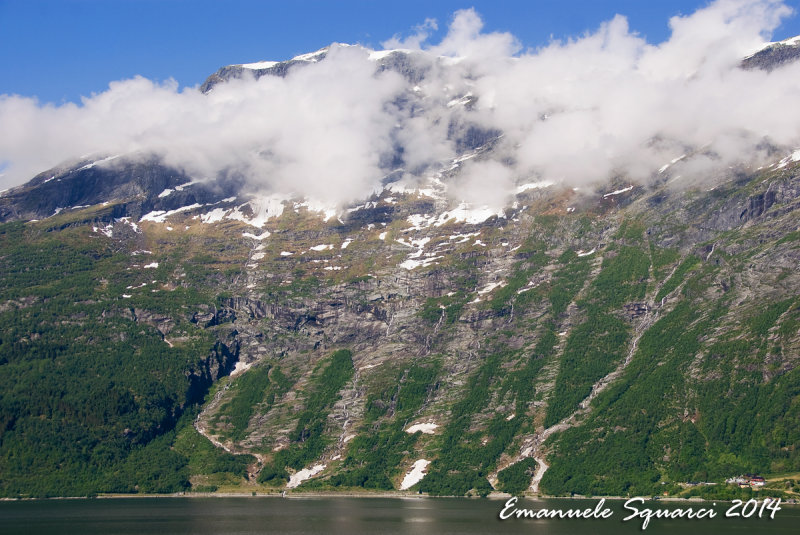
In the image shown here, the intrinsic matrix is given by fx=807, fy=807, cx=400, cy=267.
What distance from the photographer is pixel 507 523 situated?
15538 cm

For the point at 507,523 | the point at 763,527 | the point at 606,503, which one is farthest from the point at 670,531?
the point at 606,503

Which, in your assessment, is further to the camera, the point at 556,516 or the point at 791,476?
the point at 791,476

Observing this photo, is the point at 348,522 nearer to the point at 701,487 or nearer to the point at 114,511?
the point at 114,511

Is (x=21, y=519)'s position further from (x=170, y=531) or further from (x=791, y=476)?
(x=791, y=476)

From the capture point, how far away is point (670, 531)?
134m

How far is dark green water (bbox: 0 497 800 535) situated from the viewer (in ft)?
468

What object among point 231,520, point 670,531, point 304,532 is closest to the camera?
point 670,531

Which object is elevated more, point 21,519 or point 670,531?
point 21,519

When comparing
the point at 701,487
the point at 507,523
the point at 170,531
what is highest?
the point at 170,531

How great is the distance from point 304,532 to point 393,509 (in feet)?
169

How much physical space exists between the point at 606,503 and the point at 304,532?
3274 inches

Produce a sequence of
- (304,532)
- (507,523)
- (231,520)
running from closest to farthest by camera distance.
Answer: (304,532) → (507,523) → (231,520)

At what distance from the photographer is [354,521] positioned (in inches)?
6432

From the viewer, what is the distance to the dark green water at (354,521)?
143 metres
